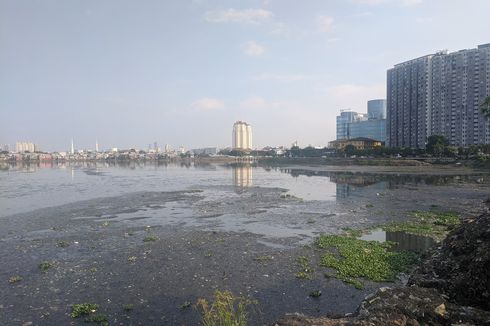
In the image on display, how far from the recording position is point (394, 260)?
1582 cm

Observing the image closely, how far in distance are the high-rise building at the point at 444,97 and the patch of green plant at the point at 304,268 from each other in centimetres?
14659

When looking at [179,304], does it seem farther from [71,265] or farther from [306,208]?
[306,208]

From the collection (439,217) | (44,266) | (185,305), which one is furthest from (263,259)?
(439,217)

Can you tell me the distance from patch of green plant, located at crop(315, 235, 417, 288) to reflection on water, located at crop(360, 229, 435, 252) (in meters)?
0.84

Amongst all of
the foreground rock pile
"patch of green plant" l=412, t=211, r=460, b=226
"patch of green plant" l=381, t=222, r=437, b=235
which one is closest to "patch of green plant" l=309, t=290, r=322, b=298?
the foreground rock pile

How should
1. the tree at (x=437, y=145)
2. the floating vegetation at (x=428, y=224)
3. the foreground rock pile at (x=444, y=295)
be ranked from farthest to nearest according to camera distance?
the tree at (x=437, y=145)
the floating vegetation at (x=428, y=224)
the foreground rock pile at (x=444, y=295)

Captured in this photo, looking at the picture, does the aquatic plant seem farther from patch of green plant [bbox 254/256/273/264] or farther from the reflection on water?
the reflection on water

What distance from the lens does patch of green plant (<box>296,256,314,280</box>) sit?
14125 mm

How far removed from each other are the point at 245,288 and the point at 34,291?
8.14 meters

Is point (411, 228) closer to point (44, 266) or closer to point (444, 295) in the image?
point (444, 295)

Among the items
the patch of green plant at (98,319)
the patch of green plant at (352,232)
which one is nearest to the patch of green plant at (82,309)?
the patch of green plant at (98,319)

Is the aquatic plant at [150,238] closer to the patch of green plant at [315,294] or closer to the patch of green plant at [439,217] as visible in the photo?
the patch of green plant at [315,294]

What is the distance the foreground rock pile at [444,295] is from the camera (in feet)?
22.3

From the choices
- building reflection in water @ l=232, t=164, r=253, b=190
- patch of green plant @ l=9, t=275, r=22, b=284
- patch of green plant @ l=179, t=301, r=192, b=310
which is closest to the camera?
patch of green plant @ l=179, t=301, r=192, b=310
